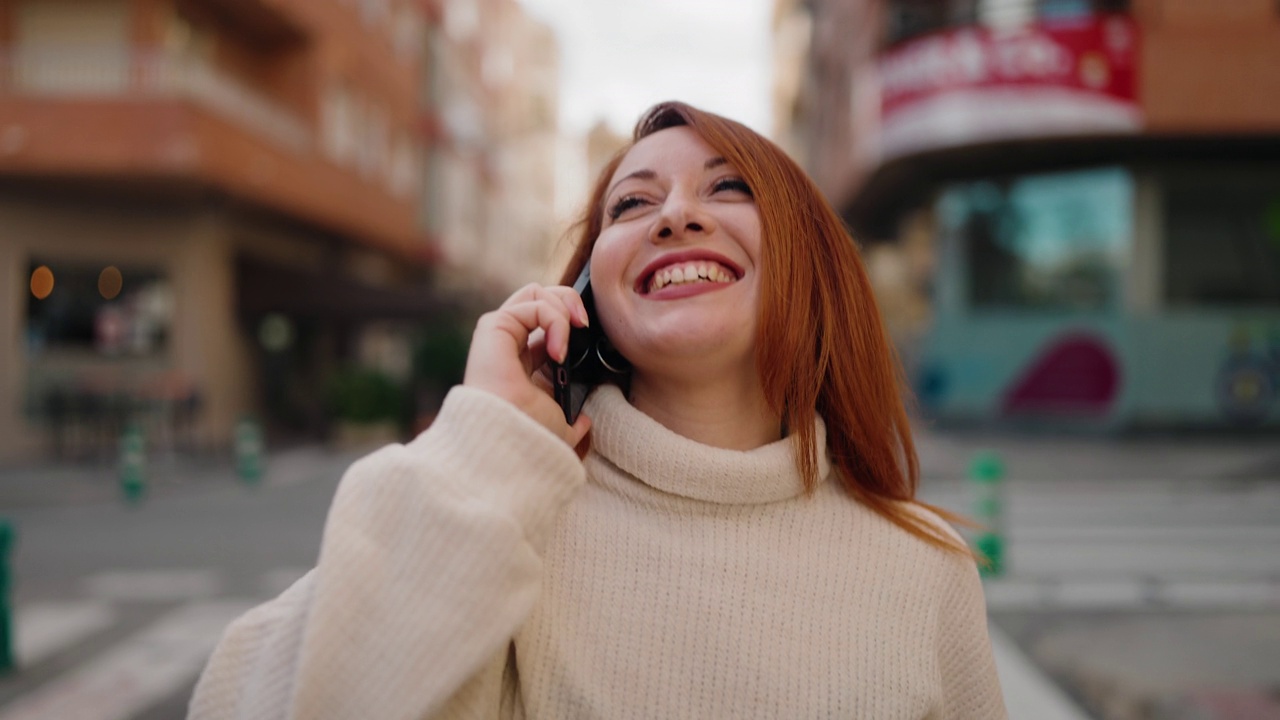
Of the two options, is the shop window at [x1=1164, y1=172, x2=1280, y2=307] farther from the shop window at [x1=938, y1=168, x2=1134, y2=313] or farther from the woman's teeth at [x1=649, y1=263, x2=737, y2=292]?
the woman's teeth at [x1=649, y1=263, x2=737, y2=292]

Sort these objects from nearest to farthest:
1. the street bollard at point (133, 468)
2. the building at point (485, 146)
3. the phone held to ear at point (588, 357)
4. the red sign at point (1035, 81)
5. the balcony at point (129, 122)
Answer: the phone held to ear at point (588, 357)
the street bollard at point (133, 468)
the balcony at point (129, 122)
the red sign at point (1035, 81)
the building at point (485, 146)

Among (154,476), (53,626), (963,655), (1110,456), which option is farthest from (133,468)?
(1110,456)

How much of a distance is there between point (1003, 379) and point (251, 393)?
1429cm

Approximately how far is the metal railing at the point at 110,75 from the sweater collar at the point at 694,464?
53.8ft

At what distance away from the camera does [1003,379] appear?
18.6 metres

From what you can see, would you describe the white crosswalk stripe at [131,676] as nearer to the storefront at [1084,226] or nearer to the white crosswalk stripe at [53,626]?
the white crosswalk stripe at [53,626]

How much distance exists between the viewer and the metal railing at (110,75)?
16438 mm

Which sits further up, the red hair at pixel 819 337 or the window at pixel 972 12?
the window at pixel 972 12

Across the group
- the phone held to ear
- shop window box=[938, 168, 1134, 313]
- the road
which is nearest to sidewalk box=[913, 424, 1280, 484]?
shop window box=[938, 168, 1134, 313]

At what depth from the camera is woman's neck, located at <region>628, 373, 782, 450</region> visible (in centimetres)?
189

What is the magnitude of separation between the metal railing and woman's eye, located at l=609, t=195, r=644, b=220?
16.2 metres

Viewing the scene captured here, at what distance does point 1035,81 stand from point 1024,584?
1201cm

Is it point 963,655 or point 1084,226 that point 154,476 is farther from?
point 1084,226

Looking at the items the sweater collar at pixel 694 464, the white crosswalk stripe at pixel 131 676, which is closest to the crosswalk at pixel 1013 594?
the white crosswalk stripe at pixel 131 676
